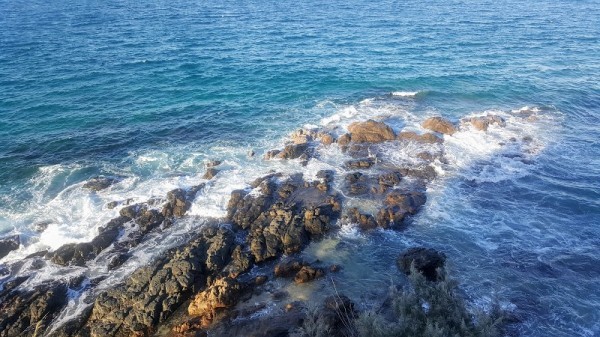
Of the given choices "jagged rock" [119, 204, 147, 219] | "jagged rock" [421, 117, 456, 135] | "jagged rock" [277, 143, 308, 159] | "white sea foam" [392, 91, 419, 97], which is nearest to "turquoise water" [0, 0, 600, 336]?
"white sea foam" [392, 91, 419, 97]

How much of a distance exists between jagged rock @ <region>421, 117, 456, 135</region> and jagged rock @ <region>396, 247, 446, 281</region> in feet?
68.2

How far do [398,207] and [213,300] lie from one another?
1695cm

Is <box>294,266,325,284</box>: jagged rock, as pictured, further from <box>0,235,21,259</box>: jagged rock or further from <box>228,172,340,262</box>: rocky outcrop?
<box>0,235,21,259</box>: jagged rock

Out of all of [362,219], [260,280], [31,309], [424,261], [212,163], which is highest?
[424,261]

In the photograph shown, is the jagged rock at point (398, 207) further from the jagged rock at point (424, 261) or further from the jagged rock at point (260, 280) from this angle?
the jagged rock at point (260, 280)

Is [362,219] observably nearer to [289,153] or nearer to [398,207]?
[398,207]

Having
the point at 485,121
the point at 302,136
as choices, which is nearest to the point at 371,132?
the point at 302,136

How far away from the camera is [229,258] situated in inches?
1140

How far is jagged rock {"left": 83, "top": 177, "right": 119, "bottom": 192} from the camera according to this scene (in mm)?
36800

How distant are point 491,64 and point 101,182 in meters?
59.4

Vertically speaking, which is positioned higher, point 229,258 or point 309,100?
point 229,258

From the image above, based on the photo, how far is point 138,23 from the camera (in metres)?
86.0

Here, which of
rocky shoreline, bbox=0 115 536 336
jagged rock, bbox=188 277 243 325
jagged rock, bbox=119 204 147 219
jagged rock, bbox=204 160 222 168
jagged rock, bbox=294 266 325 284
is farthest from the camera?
jagged rock, bbox=204 160 222 168

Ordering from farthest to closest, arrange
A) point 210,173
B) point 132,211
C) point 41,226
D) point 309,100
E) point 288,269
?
point 309,100
point 210,173
point 132,211
point 41,226
point 288,269
